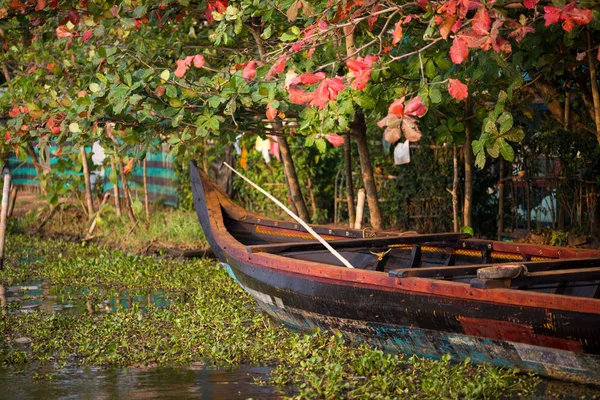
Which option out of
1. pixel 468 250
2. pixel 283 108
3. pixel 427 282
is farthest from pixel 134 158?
pixel 427 282

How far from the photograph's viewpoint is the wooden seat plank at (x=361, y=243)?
781 cm

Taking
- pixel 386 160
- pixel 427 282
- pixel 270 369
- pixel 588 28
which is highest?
pixel 588 28

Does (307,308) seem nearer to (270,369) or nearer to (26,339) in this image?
(270,369)

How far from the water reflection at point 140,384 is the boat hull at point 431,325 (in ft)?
2.66

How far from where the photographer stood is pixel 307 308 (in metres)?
7.21

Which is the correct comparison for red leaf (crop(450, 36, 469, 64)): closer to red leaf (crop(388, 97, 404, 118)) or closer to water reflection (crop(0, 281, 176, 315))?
red leaf (crop(388, 97, 404, 118))

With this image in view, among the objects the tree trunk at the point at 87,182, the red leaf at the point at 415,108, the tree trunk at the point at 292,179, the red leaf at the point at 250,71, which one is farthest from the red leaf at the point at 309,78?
the tree trunk at the point at 87,182

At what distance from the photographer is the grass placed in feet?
18.9

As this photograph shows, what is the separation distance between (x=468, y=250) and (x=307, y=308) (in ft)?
5.38

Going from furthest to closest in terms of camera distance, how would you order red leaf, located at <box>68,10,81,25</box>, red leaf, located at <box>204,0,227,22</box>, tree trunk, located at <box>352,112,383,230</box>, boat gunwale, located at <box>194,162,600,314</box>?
1. tree trunk, located at <box>352,112,383,230</box>
2. red leaf, located at <box>68,10,81,25</box>
3. red leaf, located at <box>204,0,227,22</box>
4. boat gunwale, located at <box>194,162,600,314</box>

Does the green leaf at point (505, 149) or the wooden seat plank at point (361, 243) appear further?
the wooden seat plank at point (361, 243)

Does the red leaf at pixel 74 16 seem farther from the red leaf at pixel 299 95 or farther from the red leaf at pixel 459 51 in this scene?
the red leaf at pixel 459 51

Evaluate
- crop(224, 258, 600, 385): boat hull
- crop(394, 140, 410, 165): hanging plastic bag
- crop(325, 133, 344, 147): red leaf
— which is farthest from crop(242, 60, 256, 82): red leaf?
crop(394, 140, 410, 165): hanging plastic bag

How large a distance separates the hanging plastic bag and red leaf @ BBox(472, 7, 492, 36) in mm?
6034
